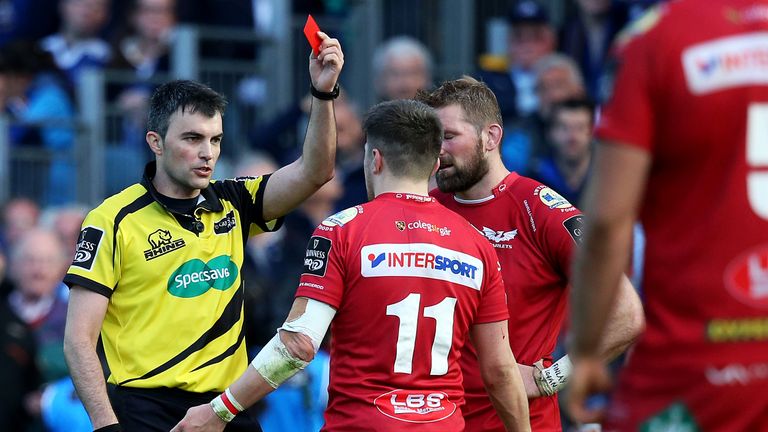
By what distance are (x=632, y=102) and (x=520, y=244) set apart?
94.7 inches

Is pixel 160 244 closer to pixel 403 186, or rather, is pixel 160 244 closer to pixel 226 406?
pixel 226 406

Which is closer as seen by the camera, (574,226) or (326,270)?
(326,270)

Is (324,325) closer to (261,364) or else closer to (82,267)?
(261,364)

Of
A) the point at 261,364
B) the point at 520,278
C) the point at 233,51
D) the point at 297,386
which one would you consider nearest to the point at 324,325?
the point at 261,364

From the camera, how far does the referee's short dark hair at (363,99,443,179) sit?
227 inches

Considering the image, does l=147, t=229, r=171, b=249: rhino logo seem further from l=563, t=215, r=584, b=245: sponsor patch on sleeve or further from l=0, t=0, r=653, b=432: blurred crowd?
l=0, t=0, r=653, b=432: blurred crowd

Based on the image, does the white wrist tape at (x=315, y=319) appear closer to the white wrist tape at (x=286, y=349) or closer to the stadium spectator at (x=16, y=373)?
the white wrist tape at (x=286, y=349)

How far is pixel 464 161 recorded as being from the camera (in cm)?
638

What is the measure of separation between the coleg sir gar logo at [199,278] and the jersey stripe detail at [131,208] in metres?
0.33

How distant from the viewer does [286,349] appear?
5621mm

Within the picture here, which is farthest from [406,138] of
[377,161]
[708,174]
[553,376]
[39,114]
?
[39,114]

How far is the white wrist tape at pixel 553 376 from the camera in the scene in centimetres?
616

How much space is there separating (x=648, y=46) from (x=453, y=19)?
10067 mm

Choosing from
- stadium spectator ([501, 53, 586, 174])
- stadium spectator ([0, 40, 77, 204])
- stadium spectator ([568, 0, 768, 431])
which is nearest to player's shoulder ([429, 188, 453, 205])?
stadium spectator ([568, 0, 768, 431])
